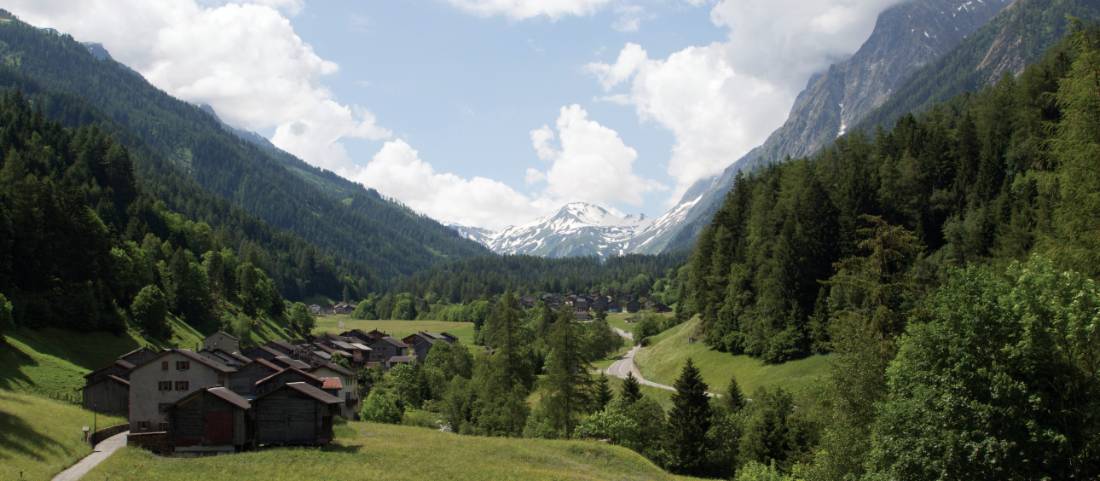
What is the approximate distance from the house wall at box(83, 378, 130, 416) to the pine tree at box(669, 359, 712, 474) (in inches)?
1627

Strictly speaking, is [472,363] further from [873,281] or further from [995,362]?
[995,362]

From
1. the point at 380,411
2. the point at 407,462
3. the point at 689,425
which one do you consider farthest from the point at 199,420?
the point at 689,425

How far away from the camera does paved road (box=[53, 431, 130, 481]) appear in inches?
1357

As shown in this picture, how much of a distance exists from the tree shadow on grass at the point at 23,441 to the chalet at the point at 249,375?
25731 mm

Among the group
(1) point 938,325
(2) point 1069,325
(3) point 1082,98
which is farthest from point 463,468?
(3) point 1082,98

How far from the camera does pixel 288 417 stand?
47.4 metres

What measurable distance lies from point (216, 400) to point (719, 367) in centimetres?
6022

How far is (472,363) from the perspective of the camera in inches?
3900

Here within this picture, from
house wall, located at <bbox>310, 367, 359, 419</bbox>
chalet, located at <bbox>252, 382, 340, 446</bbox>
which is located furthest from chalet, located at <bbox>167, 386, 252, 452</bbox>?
house wall, located at <bbox>310, 367, 359, 419</bbox>

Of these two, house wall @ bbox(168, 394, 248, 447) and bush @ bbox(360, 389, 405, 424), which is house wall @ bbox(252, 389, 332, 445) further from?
bush @ bbox(360, 389, 405, 424)

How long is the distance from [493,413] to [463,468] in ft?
96.1

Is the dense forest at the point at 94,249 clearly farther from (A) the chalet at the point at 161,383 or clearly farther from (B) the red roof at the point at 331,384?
(B) the red roof at the point at 331,384

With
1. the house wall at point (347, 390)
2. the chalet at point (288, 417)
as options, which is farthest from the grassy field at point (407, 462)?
the house wall at point (347, 390)

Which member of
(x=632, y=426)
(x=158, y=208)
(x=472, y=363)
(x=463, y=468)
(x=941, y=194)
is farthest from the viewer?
(x=158, y=208)
